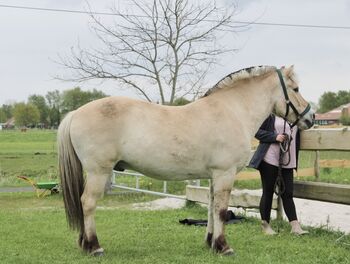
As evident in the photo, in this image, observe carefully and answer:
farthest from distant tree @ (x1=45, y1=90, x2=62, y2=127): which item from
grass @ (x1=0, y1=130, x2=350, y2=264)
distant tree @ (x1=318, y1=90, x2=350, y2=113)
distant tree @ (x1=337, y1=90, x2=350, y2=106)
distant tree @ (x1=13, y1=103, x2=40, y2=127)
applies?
grass @ (x1=0, y1=130, x2=350, y2=264)

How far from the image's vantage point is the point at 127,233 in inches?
239

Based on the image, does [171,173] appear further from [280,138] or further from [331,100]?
[331,100]

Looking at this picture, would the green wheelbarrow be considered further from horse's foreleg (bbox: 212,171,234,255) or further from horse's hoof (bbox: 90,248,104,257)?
horse's foreleg (bbox: 212,171,234,255)

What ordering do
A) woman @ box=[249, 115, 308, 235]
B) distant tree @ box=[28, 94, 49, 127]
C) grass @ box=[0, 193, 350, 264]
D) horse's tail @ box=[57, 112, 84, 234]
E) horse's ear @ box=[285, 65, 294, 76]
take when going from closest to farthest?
grass @ box=[0, 193, 350, 264] → horse's tail @ box=[57, 112, 84, 234] → horse's ear @ box=[285, 65, 294, 76] → woman @ box=[249, 115, 308, 235] → distant tree @ box=[28, 94, 49, 127]

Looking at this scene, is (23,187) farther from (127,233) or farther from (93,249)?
(93,249)

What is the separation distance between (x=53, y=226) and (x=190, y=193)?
257 centimetres

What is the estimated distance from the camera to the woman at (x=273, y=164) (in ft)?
19.3

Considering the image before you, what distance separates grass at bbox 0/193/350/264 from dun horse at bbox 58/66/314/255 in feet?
0.97

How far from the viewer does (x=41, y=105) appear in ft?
260

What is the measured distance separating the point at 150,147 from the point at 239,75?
137cm

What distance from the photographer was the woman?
5.88 m

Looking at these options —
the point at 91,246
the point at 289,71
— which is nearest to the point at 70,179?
the point at 91,246

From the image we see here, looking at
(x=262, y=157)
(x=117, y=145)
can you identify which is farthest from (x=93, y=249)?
(x=262, y=157)

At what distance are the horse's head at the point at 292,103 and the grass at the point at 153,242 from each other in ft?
4.59
